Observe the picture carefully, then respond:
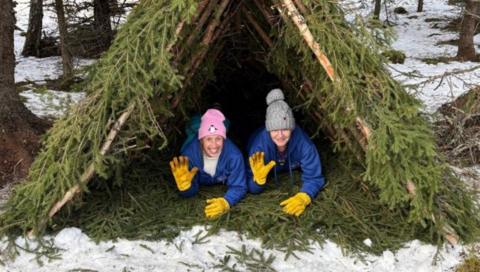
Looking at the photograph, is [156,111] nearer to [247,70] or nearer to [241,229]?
[241,229]

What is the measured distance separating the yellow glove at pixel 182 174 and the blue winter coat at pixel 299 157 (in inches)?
20.3

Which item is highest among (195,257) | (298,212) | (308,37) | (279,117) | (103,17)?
(103,17)

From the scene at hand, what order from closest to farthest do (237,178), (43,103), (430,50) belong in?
(237,178) → (43,103) → (430,50)

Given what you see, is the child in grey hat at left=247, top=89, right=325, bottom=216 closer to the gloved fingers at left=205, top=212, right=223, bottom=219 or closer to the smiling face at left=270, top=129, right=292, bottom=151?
the smiling face at left=270, top=129, right=292, bottom=151

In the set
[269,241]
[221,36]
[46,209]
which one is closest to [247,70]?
[221,36]

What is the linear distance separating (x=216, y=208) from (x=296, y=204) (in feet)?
2.04

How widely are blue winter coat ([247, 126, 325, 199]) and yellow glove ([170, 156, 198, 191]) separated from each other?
517 millimetres

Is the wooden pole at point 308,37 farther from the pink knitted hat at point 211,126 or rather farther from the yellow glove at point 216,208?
the yellow glove at point 216,208

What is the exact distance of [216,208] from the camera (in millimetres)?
3828

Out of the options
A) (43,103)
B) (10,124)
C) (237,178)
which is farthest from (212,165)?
(43,103)

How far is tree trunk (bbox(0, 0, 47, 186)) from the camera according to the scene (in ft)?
15.9

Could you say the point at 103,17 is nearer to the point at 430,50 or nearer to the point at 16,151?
the point at 16,151

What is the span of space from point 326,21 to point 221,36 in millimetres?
1286

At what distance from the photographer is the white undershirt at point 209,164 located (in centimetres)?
419
